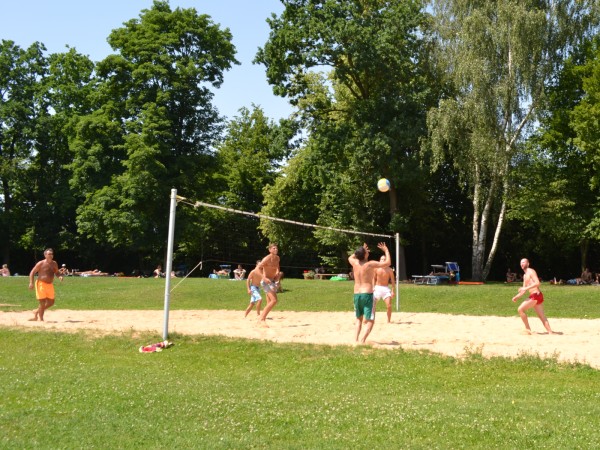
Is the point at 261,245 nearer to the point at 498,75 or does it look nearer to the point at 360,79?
the point at 360,79

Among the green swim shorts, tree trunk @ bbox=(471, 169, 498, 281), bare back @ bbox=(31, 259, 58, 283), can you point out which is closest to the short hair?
the green swim shorts

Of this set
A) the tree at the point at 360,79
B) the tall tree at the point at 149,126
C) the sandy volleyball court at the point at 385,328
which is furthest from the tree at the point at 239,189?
the sandy volleyball court at the point at 385,328

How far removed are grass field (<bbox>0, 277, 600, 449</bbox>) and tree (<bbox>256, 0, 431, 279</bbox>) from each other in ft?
74.9

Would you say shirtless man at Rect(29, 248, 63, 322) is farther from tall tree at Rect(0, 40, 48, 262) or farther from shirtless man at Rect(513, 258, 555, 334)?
tall tree at Rect(0, 40, 48, 262)

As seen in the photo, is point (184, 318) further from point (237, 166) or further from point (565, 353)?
point (237, 166)

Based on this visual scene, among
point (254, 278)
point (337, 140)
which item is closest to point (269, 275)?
point (254, 278)

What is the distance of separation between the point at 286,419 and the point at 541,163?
34.4 m

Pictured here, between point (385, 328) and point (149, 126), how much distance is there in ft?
96.3

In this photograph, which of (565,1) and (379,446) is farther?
(565,1)

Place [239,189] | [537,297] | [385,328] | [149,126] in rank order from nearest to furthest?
1. [537,297]
2. [385,328]
3. [149,126]
4. [239,189]

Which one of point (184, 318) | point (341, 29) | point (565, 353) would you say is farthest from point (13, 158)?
point (565, 353)

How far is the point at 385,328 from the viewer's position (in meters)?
16.8

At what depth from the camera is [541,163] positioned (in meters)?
39.5

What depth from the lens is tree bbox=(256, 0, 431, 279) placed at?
116 feet
